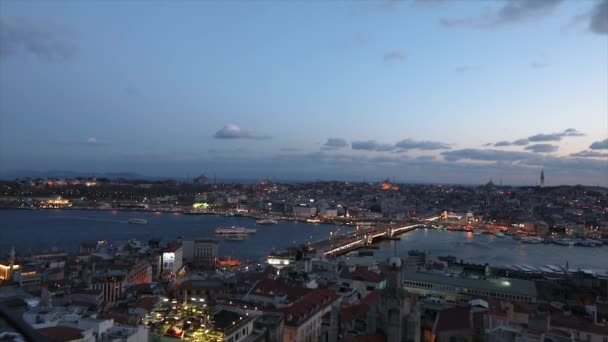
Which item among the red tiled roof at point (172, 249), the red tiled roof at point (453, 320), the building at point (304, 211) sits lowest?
the building at point (304, 211)

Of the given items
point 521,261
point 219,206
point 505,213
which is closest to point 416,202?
point 505,213

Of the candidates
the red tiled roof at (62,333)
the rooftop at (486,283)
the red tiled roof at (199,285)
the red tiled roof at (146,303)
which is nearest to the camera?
the red tiled roof at (62,333)

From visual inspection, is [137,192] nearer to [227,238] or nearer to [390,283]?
[227,238]

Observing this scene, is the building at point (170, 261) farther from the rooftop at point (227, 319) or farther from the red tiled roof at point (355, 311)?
the rooftop at point (227, 319)

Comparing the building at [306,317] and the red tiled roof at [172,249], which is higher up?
the building at [306,317]

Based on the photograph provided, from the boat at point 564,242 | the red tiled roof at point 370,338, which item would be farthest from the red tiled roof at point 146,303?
the boat at point 564,242

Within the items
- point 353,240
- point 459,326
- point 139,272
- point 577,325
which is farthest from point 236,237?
point 577,325
